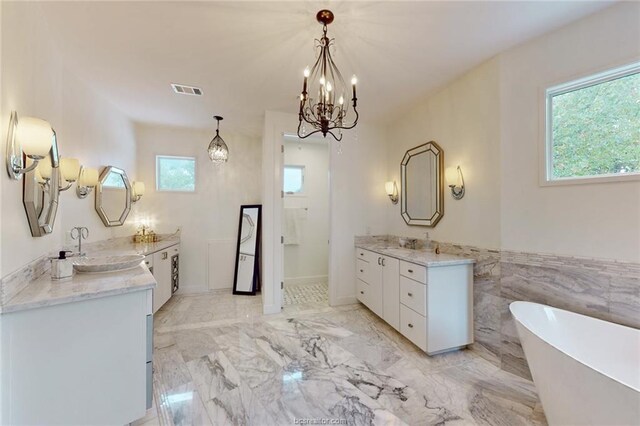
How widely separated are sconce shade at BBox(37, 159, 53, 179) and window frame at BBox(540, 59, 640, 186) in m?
3.76

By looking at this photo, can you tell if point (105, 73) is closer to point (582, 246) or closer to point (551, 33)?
point (551, 33)

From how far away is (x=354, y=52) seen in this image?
2.29 metres

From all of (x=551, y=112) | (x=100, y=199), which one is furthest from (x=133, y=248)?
(x=551, y=112)

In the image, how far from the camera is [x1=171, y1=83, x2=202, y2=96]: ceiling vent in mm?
2904

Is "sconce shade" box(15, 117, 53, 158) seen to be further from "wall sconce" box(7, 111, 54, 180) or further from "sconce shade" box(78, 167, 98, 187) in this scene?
"sconce shade" box(78, 167, 98, 187)

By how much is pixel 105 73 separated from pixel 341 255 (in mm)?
3527

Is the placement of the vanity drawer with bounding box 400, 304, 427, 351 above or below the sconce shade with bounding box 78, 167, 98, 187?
below

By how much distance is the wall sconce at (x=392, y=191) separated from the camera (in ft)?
12.9

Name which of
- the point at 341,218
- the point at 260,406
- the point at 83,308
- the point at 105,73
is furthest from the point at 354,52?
the point at 260,406

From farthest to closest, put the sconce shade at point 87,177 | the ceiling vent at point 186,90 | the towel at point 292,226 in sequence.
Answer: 1. the towel at point 292,226
2. the ceiling vent at point 186,90
3. the sconce shade at point 87,177

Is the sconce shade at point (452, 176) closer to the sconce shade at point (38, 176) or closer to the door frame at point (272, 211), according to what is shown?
the door frame at point (272, 211)

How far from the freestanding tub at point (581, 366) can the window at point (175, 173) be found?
4.74 metres

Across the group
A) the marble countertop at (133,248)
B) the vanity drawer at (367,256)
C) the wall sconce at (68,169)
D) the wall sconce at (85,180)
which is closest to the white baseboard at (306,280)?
the vanity drawer at (367,256)

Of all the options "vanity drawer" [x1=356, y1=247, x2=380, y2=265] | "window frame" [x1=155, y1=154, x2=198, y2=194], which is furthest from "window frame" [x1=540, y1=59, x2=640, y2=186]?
"window frame" [x1=155, y1=154, x2=198, y2=194]
